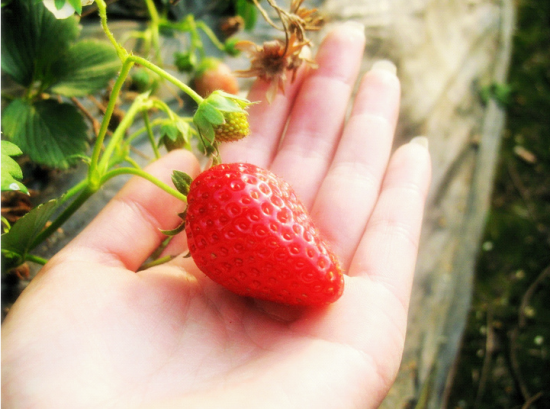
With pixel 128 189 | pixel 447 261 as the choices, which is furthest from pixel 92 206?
pixel 447 261

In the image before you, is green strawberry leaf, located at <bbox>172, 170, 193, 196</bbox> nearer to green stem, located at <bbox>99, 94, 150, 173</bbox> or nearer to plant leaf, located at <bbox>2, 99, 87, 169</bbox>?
green stem, located at <bbox>99, 94, 150, 173</bbox>

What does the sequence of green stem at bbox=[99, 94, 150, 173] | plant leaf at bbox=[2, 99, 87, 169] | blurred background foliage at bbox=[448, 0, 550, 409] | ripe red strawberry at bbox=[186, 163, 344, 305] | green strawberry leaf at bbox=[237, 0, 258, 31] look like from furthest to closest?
blurred background foliage at bbox=[448, 0, 550, 409] → green strawberry leaf at bbox=[237, 0, 258, 31] → plant leaf at bbox=[2, 99, 87, 169] → green stem at bbox=[99, 94, 150, 173] → ripe red strawberry at bbox=[186, 163, 344, 305]

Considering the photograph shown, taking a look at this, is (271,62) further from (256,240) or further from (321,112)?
(256,240)

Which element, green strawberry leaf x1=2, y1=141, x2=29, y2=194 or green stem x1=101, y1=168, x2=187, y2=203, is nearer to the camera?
green strawberry leaf x1=2, y1=141, x2=29, y2=194

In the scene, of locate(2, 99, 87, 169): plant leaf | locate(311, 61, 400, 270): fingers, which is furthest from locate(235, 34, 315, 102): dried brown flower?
locate(2, 99, 87, 169): plant leaf

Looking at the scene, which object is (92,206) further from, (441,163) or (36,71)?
(441,163)

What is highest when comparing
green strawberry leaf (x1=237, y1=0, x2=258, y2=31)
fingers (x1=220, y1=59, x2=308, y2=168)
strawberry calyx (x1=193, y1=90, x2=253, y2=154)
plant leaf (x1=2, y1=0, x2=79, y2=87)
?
plant leaf (x1=2, y1=0, x2=79, y2=87)

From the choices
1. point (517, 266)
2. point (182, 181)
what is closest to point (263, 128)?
point (182, 181)
